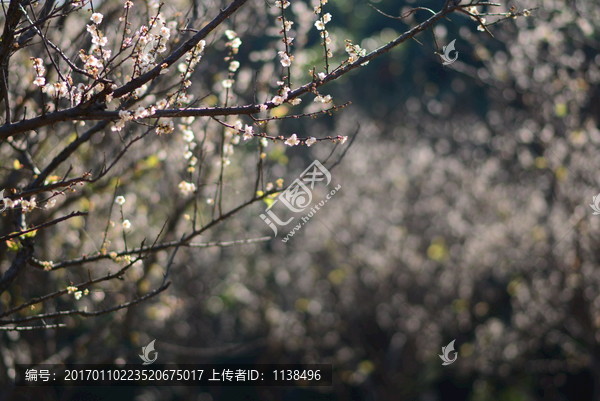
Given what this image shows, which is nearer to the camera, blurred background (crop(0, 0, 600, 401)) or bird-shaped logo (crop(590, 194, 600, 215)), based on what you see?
bird-shaped logo (crop(590, 194, 600, 215))

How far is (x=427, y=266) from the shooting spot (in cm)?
1185

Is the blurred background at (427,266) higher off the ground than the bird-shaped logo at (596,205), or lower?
higher

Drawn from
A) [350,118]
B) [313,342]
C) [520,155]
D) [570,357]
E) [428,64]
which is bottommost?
[570,357]

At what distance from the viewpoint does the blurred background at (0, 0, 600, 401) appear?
8445 millimetres

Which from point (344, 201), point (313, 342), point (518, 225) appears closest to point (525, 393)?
point (518, 225)

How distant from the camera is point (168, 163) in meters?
8.34

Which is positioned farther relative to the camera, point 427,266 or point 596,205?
point 427,266

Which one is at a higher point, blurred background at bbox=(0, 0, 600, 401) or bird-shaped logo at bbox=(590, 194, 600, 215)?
blurred background at bbox=(0, 0, 600, 401)

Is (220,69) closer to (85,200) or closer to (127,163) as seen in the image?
(127,163)

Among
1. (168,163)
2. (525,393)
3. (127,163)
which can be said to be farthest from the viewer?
(525,393)

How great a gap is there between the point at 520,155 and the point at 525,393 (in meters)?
5.38

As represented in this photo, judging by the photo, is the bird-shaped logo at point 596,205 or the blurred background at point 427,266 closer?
the bird-shaped logo at point 596,205

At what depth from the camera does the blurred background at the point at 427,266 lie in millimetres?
8445

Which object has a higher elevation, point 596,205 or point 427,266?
point 427,266
